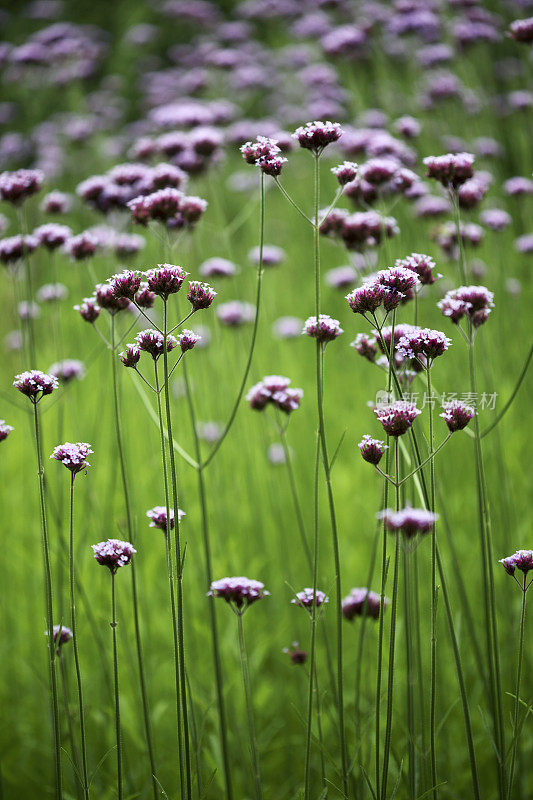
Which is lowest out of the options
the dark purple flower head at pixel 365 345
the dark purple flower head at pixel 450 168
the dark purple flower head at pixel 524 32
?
the dark purple flower head at pixel 365 345

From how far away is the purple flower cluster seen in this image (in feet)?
4.83

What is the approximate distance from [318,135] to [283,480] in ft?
5.91

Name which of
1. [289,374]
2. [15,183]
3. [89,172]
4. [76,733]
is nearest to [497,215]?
[289,374]

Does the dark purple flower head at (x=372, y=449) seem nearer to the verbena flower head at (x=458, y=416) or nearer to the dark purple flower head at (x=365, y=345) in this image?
the verbena flower head at (x=458, y=416)

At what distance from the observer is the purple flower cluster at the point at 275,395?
1.47 meters

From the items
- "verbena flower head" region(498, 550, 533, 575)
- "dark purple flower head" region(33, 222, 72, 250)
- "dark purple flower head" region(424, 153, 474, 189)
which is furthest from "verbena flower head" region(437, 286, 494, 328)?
"dark purple flower head" region(33, 222, 72, 250)

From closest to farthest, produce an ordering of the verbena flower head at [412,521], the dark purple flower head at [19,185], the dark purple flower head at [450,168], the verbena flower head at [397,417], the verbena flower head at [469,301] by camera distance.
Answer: the verbena flower head at [412,521], the verbena flower head at [397,417], the verbena flower head at [469,301], the dark purple flower head at [450,168], the dark purple flower head at [19,185]

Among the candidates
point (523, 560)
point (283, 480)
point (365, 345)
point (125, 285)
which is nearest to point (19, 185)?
point (125, 285)

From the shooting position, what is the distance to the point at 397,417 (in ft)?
3.35

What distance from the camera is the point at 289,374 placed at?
3.25 meters

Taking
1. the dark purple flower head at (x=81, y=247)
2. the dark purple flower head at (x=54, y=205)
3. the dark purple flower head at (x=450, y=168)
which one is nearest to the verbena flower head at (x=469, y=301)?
the dark purple flower head at (x=450, y=168)

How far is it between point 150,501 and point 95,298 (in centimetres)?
147

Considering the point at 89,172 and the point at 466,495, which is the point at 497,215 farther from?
the point at 89,172

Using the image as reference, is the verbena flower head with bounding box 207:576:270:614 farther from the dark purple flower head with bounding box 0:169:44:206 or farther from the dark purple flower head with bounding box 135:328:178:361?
the dark purple flower head with bounding box 0:169:44:206
